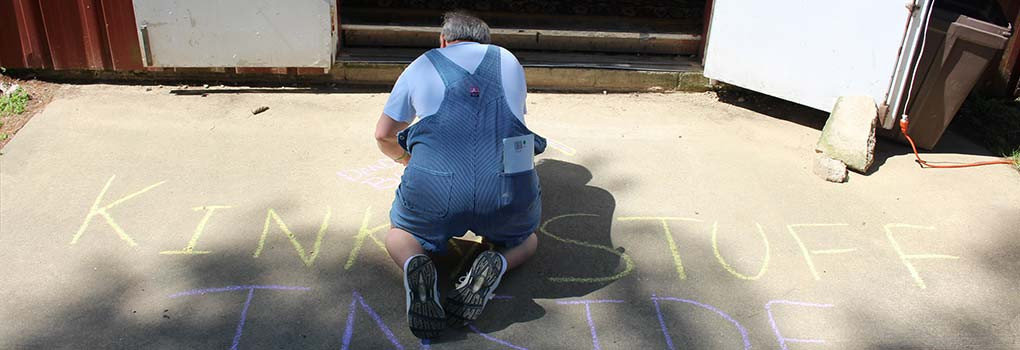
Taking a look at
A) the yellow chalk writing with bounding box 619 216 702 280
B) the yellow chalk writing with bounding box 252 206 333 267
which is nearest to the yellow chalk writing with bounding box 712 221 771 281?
the yellow chalk writing with bounding box 619 216 702 280

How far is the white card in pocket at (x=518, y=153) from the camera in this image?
3.32 metres

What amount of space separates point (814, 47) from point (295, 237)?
11.8 ft

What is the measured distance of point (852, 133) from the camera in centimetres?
493

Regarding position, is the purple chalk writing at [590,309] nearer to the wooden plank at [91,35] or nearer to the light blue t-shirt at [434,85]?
the light blue t-shirt at [434,85]

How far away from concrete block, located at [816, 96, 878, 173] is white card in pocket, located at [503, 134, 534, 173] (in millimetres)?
2473

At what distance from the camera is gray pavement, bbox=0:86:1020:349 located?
3301 mm

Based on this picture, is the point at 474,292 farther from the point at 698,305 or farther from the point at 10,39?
the point at 10,39

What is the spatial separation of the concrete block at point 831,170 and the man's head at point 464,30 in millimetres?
2442

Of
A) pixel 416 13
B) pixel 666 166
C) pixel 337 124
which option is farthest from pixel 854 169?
pixel 416 13

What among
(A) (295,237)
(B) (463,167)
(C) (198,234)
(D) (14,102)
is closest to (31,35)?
(D) (14,102)

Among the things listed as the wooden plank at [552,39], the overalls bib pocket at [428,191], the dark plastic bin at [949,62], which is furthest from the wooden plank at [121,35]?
the dark plastic bin at [949,62]

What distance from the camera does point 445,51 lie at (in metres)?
3.44

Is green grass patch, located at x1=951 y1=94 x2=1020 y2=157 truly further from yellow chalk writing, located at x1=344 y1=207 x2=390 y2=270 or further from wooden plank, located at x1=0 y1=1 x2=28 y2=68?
wooden plank, located at x1=0 y1=1 x2=28 y2=68

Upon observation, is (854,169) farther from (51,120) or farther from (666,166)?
(51,120)
